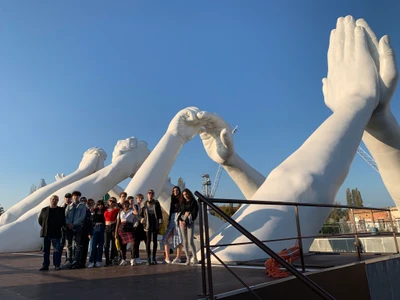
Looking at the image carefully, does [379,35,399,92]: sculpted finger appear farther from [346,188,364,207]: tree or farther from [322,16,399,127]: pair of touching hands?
[346,188,364,207]: tree

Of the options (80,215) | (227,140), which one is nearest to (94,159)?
(227,140)

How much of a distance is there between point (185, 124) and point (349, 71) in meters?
6.45

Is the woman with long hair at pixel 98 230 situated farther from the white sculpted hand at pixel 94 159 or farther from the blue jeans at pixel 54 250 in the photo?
the white sculpted hand at pixel 94 159

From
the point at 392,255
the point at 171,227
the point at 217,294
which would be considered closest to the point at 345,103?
the point at 392,255

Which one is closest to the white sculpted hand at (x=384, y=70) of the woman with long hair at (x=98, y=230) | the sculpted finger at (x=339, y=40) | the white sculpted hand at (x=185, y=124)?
the sculpted finger at (x=339, y=40)

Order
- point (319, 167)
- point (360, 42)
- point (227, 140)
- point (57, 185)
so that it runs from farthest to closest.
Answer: point (57, 185) → point (227, 140) → point (360, 42) → point (319, 167)

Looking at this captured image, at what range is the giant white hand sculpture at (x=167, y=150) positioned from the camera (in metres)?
13.1

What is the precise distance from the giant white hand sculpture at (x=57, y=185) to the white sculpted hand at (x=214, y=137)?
669cm

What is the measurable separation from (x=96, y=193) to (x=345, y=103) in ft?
36.3

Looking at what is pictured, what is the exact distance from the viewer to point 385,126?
10.4m

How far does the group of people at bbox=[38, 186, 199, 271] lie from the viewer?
5.70 meters

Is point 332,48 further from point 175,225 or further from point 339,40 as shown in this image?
point 175,225

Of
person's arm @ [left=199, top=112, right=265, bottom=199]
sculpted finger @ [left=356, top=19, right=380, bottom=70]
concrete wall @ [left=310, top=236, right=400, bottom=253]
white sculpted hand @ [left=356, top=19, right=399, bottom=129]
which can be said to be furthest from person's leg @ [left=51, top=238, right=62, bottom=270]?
sculpted finger @ [left=356, top=19, right=380, bottom=70]

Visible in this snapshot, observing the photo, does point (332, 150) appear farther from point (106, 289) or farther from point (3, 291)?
point (3, 291)
